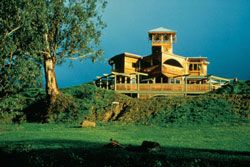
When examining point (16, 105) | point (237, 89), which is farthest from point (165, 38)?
point (16, 105)

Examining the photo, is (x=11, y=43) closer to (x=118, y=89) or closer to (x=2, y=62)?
(x=2, y=62)

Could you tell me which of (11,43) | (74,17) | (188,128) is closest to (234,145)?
(188,128)

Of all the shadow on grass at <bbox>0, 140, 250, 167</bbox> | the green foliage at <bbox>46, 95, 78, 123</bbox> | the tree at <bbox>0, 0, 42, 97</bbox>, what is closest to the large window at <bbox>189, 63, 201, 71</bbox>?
the green foliage at <bbox>46, 95, 78, 123</bbox>

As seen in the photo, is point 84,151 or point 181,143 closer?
point 84,151

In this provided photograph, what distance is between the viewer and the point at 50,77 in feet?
163

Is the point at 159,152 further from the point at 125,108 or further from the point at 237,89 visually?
the point at 237,89

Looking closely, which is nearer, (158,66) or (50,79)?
(50,79)

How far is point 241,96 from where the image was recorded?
47.8 m

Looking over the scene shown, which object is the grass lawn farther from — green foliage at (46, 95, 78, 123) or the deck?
the deck

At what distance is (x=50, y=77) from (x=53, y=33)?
485 centimetres

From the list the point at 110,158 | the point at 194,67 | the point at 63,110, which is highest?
the point at 194,67

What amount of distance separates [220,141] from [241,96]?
20650mm

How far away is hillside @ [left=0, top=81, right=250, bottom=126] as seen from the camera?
43.1 m

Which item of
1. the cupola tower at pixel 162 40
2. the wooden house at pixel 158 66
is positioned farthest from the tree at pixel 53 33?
the cupola tower at pixel 162 40
